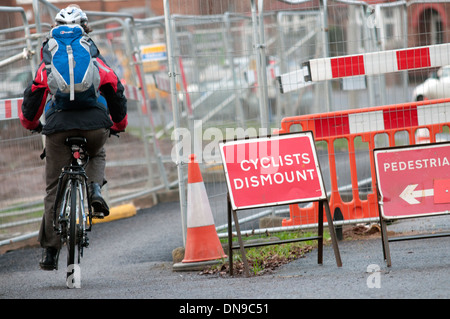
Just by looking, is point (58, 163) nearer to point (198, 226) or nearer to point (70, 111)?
point (70, 111)

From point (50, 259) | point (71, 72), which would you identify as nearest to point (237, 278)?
point (50, 259)

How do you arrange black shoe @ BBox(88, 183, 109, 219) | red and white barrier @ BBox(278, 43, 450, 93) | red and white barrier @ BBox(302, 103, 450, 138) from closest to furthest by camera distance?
black shoe @ BBox(88, 183, 109, 219) < red and white barrier @ BBox(278, 43, 450, 93) < red and white barrier @ BBox(302, 103, 450, 138)

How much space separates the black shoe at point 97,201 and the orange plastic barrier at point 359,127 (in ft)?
6.71

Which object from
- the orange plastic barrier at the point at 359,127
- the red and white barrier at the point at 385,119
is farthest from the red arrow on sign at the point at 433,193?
the red and white barrier at the point at 385,119

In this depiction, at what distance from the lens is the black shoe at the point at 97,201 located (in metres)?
6.99

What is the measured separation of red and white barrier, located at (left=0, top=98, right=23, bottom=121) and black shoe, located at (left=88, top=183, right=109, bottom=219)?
285 cm

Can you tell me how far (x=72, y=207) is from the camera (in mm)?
6668

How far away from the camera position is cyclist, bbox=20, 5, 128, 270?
22.1 ft

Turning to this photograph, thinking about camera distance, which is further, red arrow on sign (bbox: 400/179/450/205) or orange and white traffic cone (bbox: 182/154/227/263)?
orange and white traffic cone (bbox: 182/154/227/263)

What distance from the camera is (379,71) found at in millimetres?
8086

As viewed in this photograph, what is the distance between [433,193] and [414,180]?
0.18 meters

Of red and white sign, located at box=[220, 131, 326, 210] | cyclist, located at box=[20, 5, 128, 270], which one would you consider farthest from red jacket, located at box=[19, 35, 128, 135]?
red and white sign, located at box=[220, 131, 326, 210]

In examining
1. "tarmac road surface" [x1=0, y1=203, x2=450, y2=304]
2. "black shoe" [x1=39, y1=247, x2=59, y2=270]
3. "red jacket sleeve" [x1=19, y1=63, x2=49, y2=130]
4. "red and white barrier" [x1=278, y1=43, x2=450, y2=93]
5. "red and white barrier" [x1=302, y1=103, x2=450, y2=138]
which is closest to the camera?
"tarmac road surface" [x1=0, y1=203, x2=450, y2=304]

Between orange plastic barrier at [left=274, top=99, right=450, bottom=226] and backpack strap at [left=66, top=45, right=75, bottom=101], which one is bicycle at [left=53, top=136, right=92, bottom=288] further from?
orange plastic barrier at [left=274, top=99, right=450, bottom=226]
